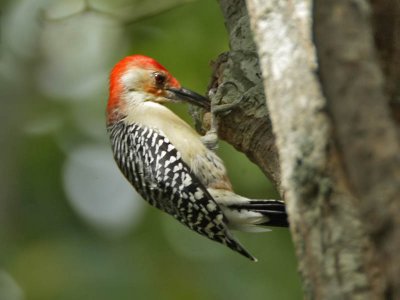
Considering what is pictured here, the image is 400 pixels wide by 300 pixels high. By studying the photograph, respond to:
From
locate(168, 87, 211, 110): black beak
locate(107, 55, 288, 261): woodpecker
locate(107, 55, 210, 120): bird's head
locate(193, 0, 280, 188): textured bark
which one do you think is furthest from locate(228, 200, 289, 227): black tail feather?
locate(107, 55, 210, 120): bird's head

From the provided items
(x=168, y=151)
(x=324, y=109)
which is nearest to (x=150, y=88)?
(x=168, y=151)

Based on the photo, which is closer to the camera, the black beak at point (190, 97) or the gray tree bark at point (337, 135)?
the gray tree bark at point (337, 135)

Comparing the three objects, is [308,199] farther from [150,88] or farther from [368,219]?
[150,88]

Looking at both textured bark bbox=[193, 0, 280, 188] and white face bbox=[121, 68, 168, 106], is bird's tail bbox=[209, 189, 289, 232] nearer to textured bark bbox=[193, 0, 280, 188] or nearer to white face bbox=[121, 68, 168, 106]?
textured bark bbox=[193, 0, 280, 188]

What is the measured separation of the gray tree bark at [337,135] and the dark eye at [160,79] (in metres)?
2.88

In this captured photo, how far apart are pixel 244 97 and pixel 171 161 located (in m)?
0.85

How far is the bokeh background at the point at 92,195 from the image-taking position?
6.91m

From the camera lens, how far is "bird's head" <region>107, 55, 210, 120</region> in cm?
621

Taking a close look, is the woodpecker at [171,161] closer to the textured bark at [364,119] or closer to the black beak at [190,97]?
the black beak at [190,97]

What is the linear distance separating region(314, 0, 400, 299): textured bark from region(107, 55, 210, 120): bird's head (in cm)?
388

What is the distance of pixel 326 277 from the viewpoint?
101 inches

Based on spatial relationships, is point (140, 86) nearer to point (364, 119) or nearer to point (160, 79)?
point (160, 79)

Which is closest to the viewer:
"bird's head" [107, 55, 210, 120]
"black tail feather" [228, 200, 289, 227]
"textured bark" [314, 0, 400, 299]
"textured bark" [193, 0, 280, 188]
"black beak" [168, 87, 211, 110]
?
"textured bark" [314, 0, 400, 299]

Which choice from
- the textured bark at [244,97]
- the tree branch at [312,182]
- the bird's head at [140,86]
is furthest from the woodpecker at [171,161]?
the tree branch at [312,182]
